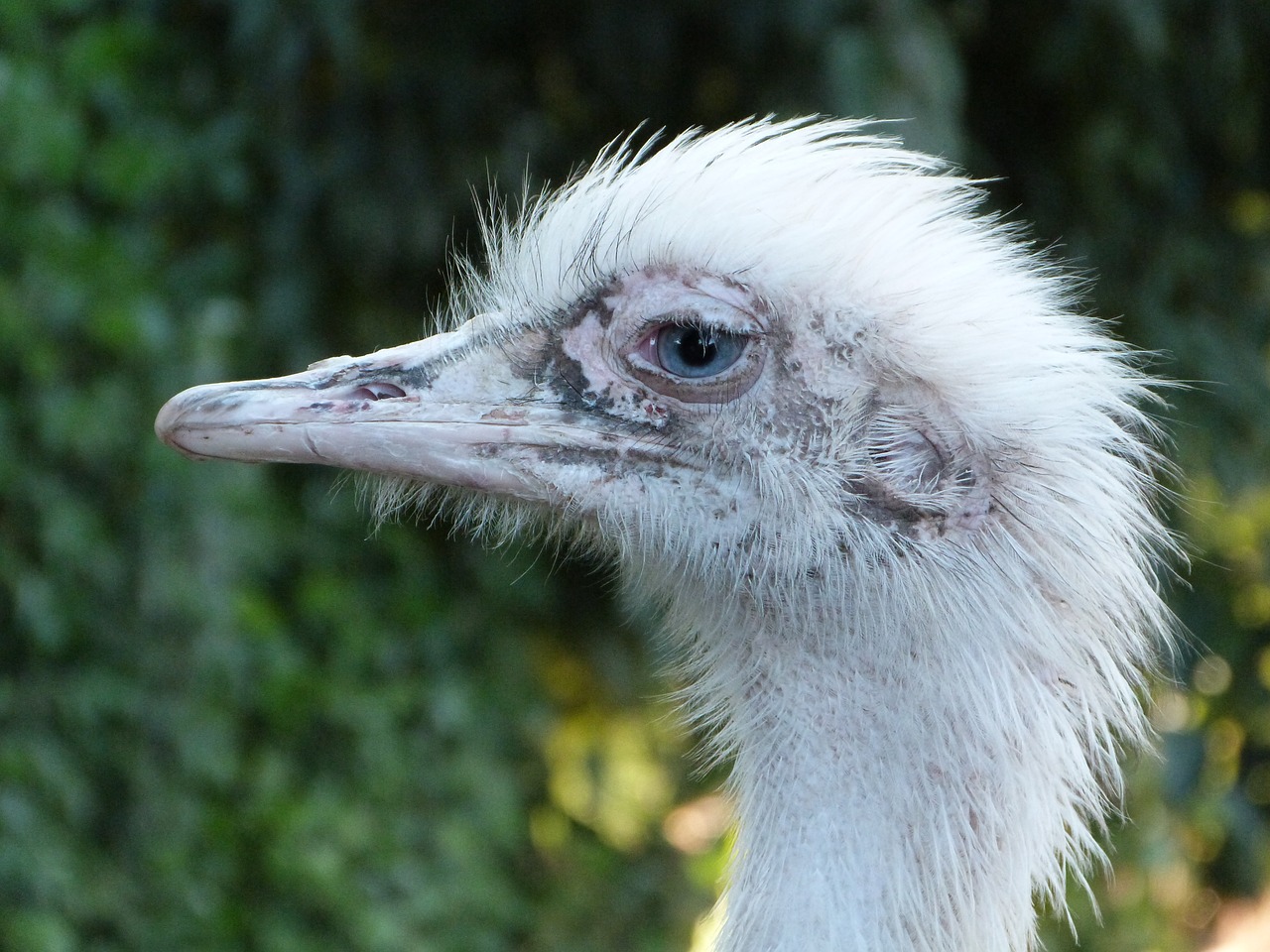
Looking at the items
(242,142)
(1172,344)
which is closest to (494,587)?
(242,142)

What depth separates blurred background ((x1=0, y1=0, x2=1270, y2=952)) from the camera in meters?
3.14

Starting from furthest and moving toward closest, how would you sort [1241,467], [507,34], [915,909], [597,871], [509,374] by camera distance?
1. [597,871]
2. [1241,467]
3. [507,34]
4. [509,374]
5. [915,909]

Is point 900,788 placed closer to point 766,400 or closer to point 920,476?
point 920,476

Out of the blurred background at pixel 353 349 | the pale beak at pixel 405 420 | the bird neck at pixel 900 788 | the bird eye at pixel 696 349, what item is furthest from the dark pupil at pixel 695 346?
the blurred background at pixel 353 349

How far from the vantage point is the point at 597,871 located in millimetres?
3930

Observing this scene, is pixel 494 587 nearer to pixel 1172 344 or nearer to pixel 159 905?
pixel 159 905

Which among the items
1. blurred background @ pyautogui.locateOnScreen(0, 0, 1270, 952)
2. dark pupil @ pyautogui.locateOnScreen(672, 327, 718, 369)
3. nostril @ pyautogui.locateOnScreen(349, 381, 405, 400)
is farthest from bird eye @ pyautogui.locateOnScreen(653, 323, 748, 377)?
blurred background @ pyautogui.locateOnScreen(0, 0, 1270, 952)

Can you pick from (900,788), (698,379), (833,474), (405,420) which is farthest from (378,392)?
(900,788)

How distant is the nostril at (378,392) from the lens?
1.81 m

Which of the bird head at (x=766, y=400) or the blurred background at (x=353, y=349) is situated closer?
the bird head at (x=766, y=400)

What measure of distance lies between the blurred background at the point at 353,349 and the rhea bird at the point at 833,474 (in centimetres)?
107

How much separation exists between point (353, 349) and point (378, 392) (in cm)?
171

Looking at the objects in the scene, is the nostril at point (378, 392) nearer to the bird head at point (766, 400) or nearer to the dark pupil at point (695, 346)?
the bird head at point (766, 400)

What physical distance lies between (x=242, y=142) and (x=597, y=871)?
6.66 ft
